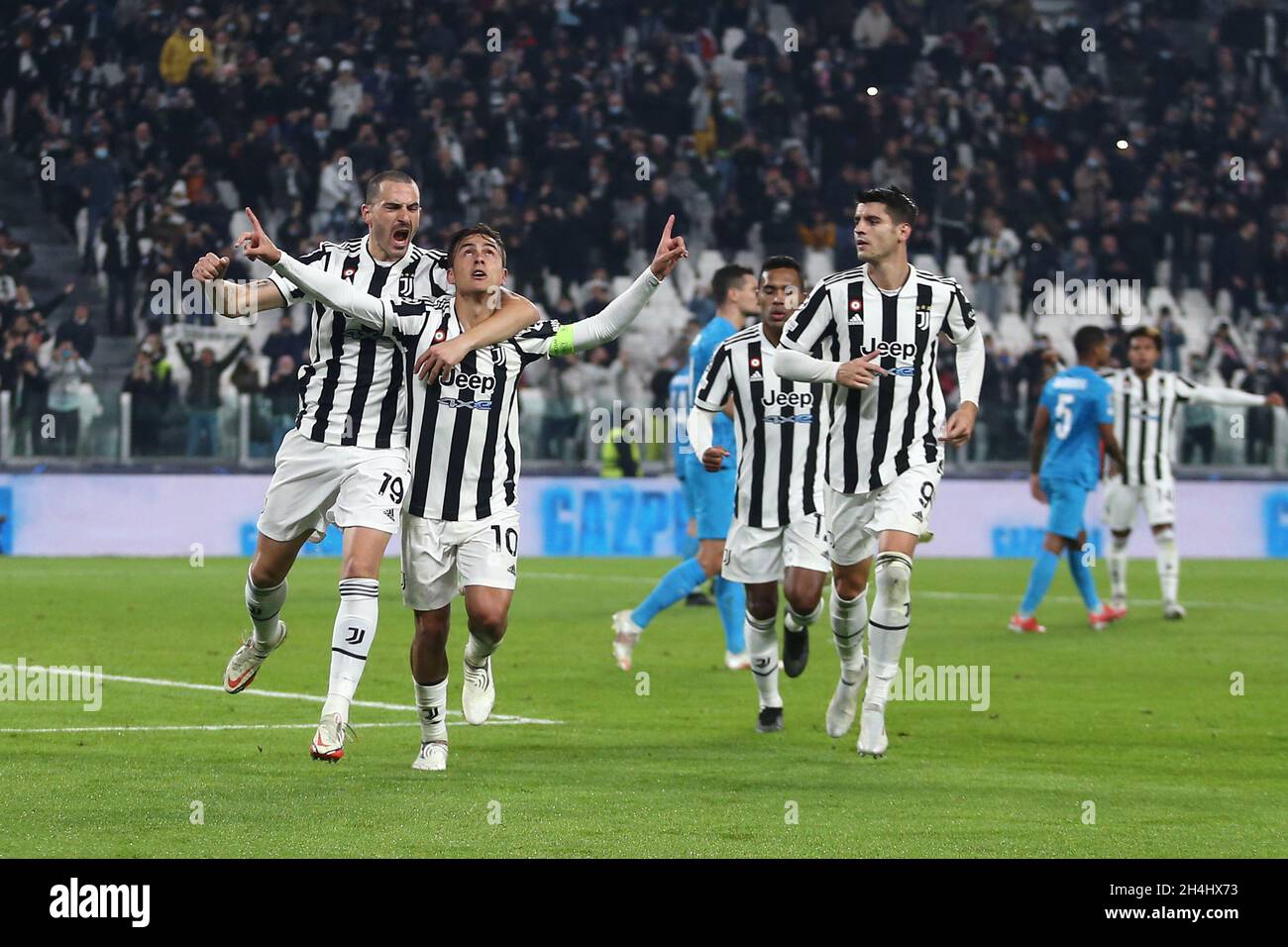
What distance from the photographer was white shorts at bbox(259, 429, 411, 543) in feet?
26.1

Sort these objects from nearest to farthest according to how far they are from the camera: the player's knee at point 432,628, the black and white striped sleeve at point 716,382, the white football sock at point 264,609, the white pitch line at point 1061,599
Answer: the player's knee at point 432,628 → the white football sock at point 264,609 → the black and white striped sleeve at point 716,382 → the white pitch line at point 1061,599

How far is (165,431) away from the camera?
22047 mm

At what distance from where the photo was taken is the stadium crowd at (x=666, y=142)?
1047 inches

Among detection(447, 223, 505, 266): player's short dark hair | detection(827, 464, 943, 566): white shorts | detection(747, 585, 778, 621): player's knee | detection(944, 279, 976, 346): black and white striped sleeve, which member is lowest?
detection(747, 585, 778, 621): player's knee

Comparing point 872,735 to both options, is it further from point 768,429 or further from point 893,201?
point 893,201

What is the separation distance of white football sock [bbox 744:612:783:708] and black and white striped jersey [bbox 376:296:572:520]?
190cm

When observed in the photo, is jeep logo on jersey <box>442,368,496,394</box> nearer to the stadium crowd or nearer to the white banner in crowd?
the white banner in crowd

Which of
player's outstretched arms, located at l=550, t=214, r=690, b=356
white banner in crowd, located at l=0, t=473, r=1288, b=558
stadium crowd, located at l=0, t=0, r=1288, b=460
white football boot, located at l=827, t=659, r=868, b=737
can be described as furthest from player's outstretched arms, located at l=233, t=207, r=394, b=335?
stadium crowd, located at l=0, t=0, r=1288, b=460

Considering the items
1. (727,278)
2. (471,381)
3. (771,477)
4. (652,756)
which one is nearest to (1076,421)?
(727,278)

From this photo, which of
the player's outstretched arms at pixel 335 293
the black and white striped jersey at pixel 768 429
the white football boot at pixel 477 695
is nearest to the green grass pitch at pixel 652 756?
the white football boot at pixel 477 695

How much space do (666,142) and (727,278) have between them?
1774 centimetres

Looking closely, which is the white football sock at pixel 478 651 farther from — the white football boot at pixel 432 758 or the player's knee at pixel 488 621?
the white football boot at pixel 432 758

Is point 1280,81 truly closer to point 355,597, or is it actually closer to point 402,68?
point 402,68

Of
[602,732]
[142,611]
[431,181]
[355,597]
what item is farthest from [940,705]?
[431,181]
